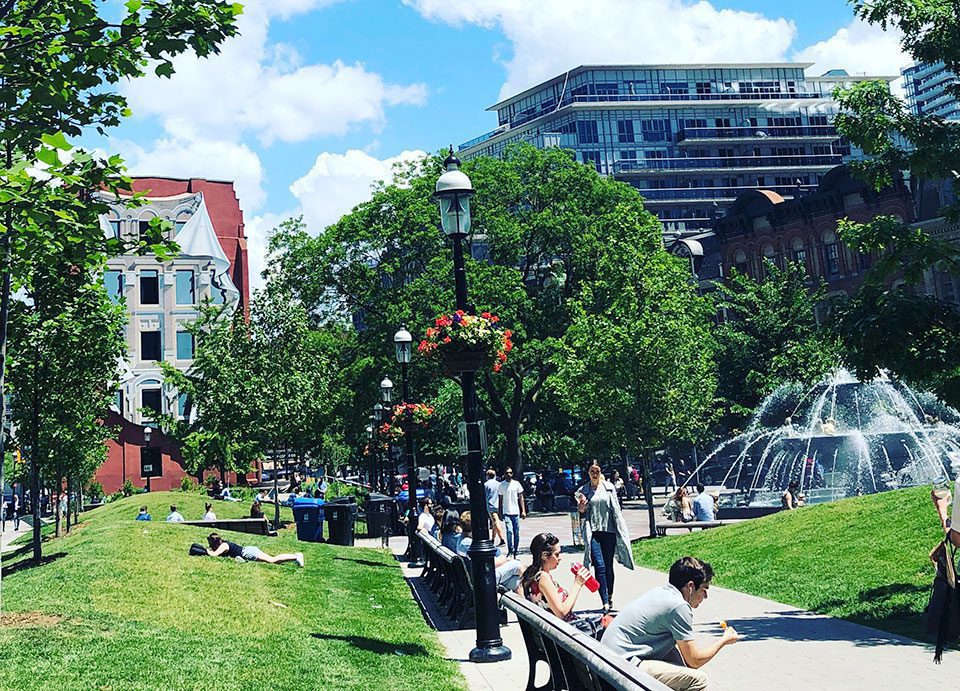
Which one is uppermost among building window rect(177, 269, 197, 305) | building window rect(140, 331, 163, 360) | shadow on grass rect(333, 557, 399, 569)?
building window rect(177, 269, 197, 305)

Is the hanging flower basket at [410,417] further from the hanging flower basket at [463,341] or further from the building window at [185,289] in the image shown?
the building window at [185,289]

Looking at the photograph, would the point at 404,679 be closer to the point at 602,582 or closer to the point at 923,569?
the point at 602,582

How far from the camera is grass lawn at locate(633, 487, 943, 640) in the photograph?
12141 mm

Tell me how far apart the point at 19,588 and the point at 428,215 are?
27.5 m

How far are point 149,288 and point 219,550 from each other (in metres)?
54.1

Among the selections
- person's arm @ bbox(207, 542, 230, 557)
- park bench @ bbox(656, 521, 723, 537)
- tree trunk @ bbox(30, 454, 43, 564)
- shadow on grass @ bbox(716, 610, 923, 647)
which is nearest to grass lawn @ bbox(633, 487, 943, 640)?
shadow on grass @ bbox(716, 610, 923, 647)

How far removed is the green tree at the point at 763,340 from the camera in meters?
48.8

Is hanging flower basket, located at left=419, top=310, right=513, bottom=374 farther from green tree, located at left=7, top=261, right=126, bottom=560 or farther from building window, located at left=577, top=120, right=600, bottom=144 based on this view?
building window, located at left=577, top=120, right=600, bottom=144

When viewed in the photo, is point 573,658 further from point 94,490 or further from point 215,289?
point 215,289

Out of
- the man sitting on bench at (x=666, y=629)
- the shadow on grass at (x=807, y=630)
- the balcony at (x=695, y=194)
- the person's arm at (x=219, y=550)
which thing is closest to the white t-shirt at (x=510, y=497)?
the person's arm at (x=219, y=550)

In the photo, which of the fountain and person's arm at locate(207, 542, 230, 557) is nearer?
person's arm at locate(207, 542, 230, 557)

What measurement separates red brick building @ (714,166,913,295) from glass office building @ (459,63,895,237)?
5686 cm

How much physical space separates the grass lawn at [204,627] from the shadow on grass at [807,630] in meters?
3.79

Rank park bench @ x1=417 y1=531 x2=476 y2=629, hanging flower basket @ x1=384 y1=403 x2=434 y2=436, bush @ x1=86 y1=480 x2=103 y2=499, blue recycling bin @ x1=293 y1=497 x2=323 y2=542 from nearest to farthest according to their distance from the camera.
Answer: park bench @ x1=417 y1=531 x2=476 y2=629
hanging flower basket @ x1=384 y1=403 x2=434 y2=436
blue recycling bin @ x1=293 y1=497 x2=323 y2=542
bush @ x1=86 y1=480 x2=103 y2=499
